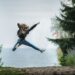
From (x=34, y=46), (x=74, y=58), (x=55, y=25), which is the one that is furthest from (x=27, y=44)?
(x=55, y=25)

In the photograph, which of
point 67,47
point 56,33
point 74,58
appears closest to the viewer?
point 74,58

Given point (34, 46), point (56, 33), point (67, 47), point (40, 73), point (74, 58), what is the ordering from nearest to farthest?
point (40, 73) < point (74, 58) < point (34, 46) < point (67, 47) < point (56, 33)

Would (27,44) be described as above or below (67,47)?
above

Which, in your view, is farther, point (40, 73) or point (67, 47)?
point (67, 47)

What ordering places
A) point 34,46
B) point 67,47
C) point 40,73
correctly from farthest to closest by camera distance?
1. point 67,47
2. point 34,46
3. point 40,73

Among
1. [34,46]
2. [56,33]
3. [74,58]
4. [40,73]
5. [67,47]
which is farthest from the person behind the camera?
[56,33]

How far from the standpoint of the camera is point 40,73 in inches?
550

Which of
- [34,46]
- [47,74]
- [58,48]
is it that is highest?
[47,74]

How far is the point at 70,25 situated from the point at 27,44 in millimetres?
9225

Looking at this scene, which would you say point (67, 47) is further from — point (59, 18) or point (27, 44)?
point (27, 44)

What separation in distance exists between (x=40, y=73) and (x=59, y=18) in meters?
23.8

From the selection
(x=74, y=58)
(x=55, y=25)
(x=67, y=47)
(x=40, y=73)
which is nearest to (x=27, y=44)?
(x=74, y=58)

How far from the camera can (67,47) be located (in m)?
35.4

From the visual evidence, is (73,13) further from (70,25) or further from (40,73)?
(40,73)
